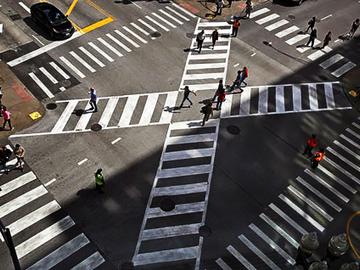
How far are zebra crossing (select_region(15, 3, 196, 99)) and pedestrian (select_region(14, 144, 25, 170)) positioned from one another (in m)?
7.32

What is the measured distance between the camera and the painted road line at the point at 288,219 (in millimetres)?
24947

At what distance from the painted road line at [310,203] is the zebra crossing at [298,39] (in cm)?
1482

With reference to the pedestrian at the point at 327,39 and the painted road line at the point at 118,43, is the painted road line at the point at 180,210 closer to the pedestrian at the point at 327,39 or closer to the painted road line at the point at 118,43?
the painted road line at the point at 118,43

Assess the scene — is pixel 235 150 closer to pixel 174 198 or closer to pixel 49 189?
pixel 174 198

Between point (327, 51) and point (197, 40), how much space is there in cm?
1263

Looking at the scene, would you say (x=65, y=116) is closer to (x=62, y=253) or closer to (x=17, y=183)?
(x=17, y=183)

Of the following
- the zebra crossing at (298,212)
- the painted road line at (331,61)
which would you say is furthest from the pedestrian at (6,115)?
the painted road line at (331,61)

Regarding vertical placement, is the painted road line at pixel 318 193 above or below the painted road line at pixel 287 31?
below

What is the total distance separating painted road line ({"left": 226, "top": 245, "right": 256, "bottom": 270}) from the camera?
2286 centimetres

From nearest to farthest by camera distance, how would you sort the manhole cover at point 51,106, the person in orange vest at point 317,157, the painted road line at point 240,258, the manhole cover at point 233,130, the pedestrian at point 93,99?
1. the painted road line at point 240,258
2. the person in orange vest at point 317,157
3. the pedestrian at point 93,99
4. the manhole cover at point 233,130
5. the manhole cover at point 51,106

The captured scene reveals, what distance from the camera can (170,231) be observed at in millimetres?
24234

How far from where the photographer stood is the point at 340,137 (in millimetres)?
31219

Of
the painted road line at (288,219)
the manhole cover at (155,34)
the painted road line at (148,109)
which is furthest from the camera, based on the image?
the manhole cover at (155,34)

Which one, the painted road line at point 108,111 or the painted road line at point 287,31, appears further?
the painted road line at point 287,31
